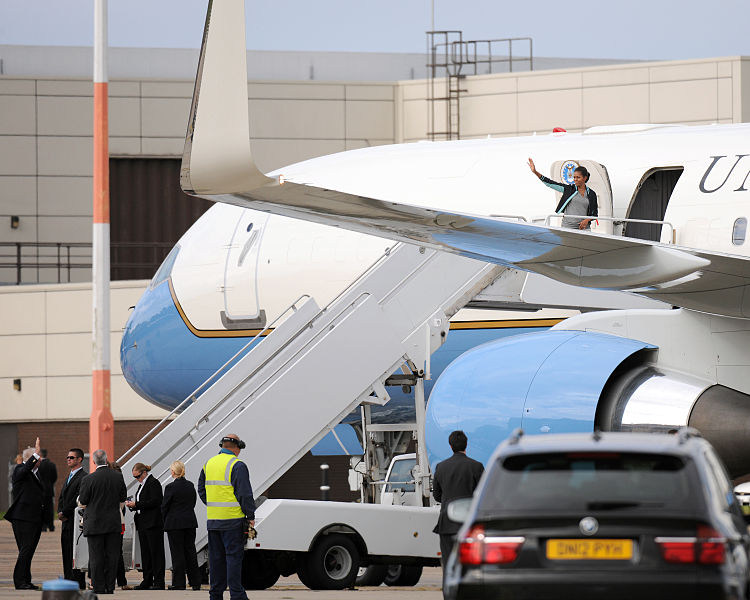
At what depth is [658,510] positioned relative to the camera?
7012mm

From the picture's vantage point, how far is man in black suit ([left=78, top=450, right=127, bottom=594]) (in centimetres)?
1417

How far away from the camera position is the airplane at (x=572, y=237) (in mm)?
10094

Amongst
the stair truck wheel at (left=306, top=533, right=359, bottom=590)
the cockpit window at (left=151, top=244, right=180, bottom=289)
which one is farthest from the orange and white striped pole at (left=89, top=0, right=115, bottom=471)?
the stair truck wheel at (left=306, top=533, right=359, bottom=590)

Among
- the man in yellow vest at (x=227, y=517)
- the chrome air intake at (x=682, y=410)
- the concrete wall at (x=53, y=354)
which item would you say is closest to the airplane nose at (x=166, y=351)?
the man in yellow vest at (x=227, y=517)

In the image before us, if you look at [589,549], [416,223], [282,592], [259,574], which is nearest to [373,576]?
[259,574]

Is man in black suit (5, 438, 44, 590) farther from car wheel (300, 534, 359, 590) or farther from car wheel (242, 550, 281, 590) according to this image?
car wheel (300, 534, 359, 590)

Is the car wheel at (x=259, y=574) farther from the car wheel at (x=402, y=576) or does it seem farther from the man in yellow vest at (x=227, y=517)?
the man in yellow vest at (x=227, y=517)

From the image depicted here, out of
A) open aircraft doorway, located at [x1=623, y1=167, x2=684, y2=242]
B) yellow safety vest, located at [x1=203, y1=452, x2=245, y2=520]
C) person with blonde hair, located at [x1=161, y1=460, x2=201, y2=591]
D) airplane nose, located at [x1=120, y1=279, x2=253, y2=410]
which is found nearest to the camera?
yellow safety vest, located at [x1=203, y1=452, x2=245, y2=520]

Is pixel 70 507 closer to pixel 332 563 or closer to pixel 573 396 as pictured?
pixel 332 563

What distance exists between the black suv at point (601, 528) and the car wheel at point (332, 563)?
7280 mm

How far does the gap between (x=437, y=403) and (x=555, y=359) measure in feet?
4.27

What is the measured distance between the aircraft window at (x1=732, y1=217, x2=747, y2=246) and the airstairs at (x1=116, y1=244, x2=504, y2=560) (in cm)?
252

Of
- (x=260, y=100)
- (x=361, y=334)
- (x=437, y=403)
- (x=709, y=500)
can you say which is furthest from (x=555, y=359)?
(x=260, y=100)

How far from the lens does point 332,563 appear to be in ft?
48.6
